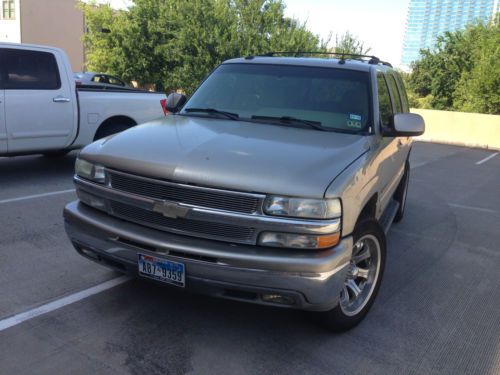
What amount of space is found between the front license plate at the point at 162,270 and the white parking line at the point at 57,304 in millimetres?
902

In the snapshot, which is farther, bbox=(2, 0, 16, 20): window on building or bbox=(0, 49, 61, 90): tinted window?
bbox=(2, 0, 16, 20): window on building

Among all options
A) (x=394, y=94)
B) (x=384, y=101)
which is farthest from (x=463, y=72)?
(x=384, y=101)

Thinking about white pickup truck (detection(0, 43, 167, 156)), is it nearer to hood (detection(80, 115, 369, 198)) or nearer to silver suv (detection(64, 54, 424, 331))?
silver suv (detection(64, 54, 424, 331))

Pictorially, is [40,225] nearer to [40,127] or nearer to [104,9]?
[40,127]

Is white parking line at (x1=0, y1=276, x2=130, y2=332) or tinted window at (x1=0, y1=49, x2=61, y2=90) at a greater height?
tinted window at (x1=0, y1=49, x2=61, y2=90)

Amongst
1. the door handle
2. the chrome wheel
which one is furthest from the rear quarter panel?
the chrome wheel

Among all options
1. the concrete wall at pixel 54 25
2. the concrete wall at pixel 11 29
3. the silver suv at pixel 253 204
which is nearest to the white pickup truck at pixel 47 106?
the silver suv at pixel 253 204

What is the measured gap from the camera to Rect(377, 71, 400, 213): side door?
4.24 m

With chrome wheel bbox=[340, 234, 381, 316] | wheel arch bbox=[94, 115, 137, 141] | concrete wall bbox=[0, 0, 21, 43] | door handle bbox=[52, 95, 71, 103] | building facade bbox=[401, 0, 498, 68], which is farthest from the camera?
building facade bbox=[401, 0, 498, 68]

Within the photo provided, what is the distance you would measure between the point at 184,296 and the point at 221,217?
118cm

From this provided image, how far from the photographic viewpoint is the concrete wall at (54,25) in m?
53.8

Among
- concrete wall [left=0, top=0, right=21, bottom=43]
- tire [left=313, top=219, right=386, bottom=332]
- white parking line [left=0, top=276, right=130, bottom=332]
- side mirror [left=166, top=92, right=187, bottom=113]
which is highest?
concrete wall [left=0, top=0, right=21, bottom=43]

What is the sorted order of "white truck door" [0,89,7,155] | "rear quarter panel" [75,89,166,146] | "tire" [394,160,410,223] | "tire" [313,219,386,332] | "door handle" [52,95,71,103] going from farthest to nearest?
"rear quarter panel" [75,89,166,146], "door handle" [52,95,71,103], "white truck door" [0,89,7,155], "tire" [394,160,410,223], "tire" [313,219,386,332]

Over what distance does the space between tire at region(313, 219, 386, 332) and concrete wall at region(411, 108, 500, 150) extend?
60.2 ft
